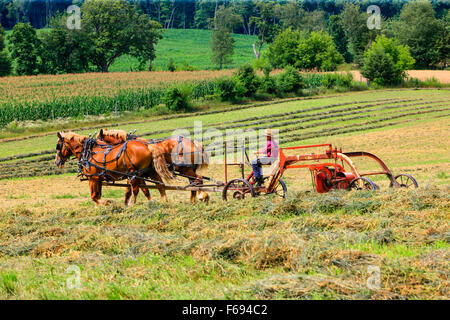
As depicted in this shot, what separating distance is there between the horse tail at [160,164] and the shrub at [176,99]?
31.0 meters

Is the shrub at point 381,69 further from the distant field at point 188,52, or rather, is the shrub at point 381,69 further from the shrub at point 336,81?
the distant field at point 188,52

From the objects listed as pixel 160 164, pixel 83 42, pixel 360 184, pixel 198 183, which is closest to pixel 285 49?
pixel 83 42

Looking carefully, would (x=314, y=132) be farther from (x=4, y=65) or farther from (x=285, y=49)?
→ (x=4, y=65)

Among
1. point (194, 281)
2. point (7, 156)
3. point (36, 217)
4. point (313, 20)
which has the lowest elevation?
point (7, 156)

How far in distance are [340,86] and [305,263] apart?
51.9 meters

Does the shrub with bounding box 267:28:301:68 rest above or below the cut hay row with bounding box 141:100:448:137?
above

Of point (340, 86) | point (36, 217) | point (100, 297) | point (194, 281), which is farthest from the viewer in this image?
point (340, 86)

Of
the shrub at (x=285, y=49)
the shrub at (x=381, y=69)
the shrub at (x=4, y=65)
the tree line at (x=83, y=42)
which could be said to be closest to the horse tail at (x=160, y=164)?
the shrub at (x=381, y=69)

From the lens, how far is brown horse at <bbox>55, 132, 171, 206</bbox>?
1498cm

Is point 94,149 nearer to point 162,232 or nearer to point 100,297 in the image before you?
point 162,232

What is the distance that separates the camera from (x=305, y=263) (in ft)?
24.0

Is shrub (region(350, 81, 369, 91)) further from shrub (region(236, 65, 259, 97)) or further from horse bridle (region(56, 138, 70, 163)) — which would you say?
horse bridle (region(56, 138, 70, 163))

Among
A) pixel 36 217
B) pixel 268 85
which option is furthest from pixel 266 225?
pixel 268 85

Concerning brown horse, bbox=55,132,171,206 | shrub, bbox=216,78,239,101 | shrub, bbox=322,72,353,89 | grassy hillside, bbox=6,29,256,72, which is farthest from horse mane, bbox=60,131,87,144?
grassy hillside, bbox=6,29,256,72
